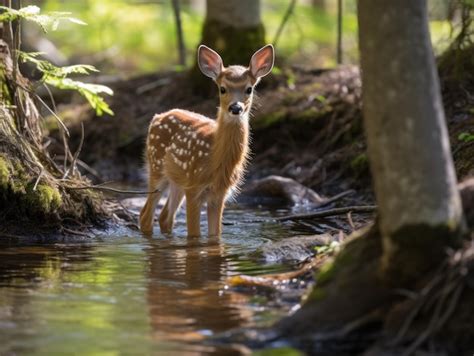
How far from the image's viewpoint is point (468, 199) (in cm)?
606

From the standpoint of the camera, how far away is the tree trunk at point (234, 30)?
14.8 meters

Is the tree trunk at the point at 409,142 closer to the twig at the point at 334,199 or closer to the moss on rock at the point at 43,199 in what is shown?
the moss on rock at the point at 43,199

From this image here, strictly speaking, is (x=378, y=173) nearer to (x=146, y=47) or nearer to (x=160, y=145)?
(x=160, y=145)

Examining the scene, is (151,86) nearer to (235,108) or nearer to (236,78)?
(236,78)

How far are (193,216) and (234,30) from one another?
5.15 m

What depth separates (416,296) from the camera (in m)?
5.43

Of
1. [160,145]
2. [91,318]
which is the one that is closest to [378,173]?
[91,318]

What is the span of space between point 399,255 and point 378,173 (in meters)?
0.47

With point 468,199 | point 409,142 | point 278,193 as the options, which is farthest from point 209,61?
point 409,142

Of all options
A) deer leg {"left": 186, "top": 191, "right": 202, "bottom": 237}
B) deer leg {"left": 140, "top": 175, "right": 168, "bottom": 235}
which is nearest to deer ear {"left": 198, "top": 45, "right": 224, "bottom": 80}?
deer leg {"left": 186, "top": 191, "right": 202, "bottom": 237}

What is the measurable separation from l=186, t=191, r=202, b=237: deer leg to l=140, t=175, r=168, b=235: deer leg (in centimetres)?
46

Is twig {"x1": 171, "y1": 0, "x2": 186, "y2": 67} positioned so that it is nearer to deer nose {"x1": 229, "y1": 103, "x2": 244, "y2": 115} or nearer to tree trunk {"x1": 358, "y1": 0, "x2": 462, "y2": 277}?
deer nose {"x1": 229, "y1": 103, "x2": 244, "y2": 115}

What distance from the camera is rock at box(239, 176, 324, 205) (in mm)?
12328

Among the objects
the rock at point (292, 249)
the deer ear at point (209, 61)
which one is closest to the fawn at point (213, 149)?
the deer ear at point (209, 61)
